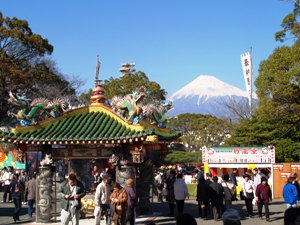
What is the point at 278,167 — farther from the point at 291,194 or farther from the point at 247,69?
the point at 247,69

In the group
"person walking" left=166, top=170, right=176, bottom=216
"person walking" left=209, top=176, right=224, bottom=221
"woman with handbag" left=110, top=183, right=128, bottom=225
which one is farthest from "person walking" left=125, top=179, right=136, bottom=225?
"person walking" left=166, top=170, right=176, bottom=216

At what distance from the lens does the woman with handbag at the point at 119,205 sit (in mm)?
12086

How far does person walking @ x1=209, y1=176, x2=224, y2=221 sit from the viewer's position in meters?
16.5

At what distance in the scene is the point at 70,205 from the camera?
1291 centimetres

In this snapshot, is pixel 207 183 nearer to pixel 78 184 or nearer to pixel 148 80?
pixel 78 184

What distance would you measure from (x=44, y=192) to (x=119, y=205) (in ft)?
18.7

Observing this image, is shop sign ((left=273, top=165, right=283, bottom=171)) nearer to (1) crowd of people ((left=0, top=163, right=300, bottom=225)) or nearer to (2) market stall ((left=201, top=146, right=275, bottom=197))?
(2) market stall ((left=201, top=146, right=275, bottom=197))

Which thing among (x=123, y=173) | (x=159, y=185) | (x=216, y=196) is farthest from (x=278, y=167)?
(x=123, y=173)

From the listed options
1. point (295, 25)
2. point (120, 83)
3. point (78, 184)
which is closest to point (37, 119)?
point (78, 184)

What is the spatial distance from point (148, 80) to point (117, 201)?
3626 cm

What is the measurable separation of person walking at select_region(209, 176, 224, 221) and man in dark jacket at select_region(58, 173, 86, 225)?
5.47 m

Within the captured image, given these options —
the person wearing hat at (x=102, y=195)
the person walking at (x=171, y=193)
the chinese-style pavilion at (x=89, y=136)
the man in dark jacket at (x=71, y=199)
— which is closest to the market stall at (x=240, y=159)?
the person walking at (x=171, y=193)

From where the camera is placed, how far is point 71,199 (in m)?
12.9

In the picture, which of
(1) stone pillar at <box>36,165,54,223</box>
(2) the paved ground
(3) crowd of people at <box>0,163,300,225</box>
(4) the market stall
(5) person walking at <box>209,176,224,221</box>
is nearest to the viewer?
(3) crowd of people at <box>0,163,300,225</box>
